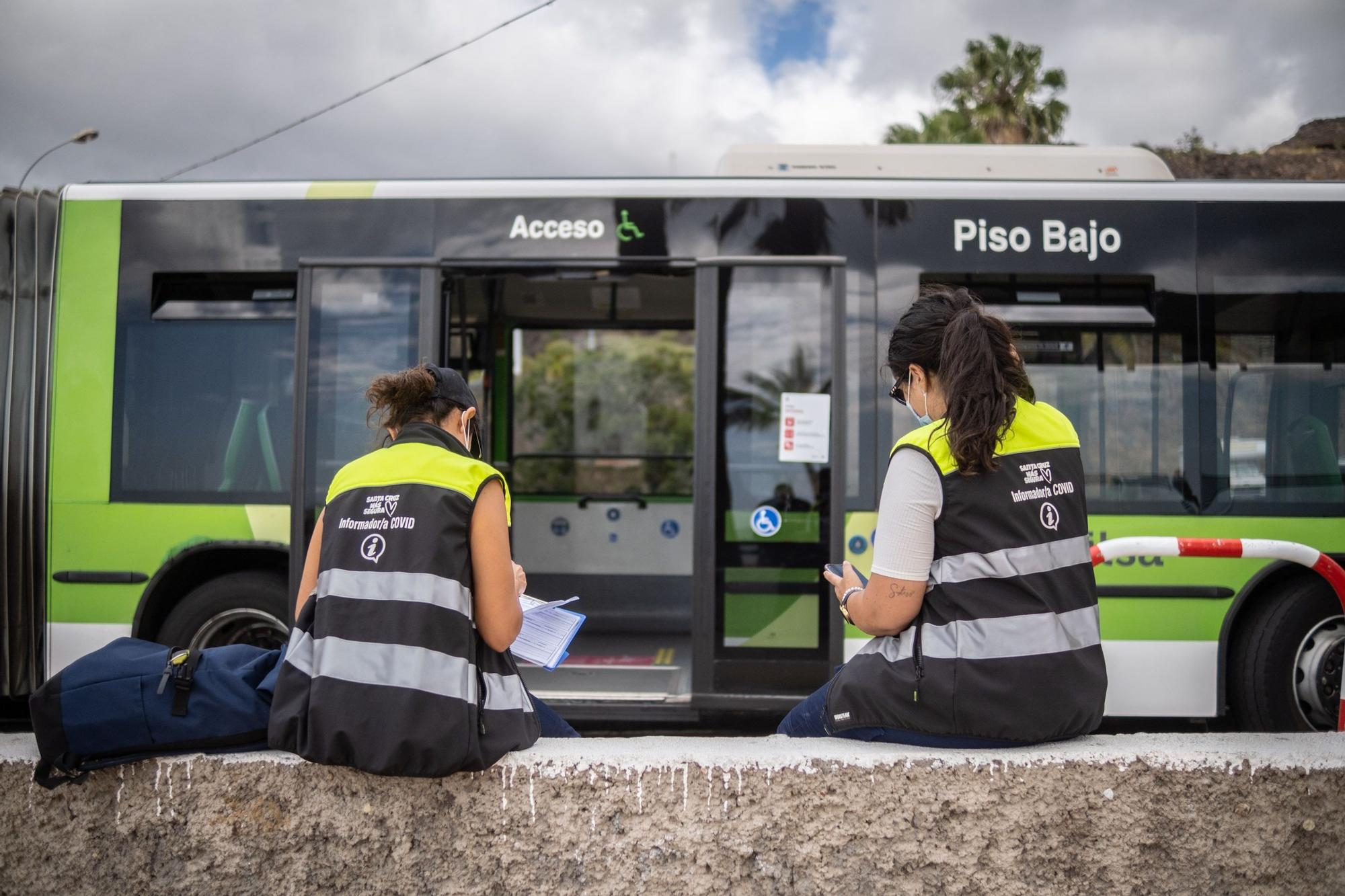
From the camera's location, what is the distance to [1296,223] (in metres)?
4.63

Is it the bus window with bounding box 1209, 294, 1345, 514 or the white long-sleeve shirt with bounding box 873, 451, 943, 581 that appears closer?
the white long-sleeve shirt with bounding box 873, 451, 943, 581

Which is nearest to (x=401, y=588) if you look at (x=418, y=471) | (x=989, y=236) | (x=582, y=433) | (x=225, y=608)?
(x=418, y=471)

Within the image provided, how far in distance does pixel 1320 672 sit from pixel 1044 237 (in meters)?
2.44

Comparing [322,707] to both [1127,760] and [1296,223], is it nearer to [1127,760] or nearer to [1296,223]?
[1127,760]

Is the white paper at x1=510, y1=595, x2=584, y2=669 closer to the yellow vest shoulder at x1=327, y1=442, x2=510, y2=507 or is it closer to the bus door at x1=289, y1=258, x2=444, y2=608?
the yellow vest shoulder at x1=327, y1=442, x2=510, y2=507

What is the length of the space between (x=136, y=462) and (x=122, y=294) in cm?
86

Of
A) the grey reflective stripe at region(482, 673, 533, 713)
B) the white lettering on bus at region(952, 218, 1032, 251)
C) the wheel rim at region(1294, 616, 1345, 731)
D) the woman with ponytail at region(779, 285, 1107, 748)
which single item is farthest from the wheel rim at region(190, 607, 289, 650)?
the wheel rim at region(1294, 616, 1345, 731)

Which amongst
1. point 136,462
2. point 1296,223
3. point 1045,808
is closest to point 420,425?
point 1045,808

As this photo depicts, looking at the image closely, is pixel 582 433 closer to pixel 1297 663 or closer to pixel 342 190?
pixel 342 190

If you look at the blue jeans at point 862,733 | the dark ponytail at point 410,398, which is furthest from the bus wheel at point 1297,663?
the dark ponytail at point 410,398

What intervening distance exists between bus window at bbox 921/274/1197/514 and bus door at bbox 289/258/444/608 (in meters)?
2.70

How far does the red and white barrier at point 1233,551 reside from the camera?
3172 millimetres

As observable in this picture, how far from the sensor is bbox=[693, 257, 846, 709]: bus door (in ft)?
15.5

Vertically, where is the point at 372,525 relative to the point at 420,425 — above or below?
below
